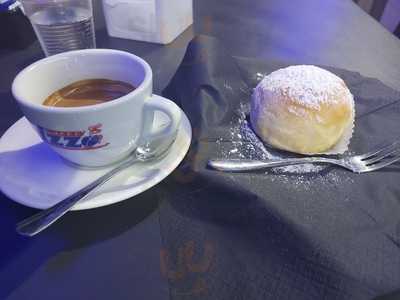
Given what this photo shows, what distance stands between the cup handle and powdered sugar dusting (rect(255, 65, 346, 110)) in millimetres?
221

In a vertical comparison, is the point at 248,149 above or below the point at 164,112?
below

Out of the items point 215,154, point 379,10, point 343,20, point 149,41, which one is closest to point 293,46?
point 343,20

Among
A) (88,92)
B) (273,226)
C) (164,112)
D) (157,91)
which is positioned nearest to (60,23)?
(157,91)

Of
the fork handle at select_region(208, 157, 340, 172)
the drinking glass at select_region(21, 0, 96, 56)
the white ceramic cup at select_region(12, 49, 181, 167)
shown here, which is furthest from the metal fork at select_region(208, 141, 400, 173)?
the drinking glass at select_region(21, 0, 96, 56)

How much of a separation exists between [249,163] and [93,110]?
251 millimetres

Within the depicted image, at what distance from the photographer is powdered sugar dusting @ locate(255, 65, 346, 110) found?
22.8 inches

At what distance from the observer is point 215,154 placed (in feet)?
1.84

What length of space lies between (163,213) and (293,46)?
68cm

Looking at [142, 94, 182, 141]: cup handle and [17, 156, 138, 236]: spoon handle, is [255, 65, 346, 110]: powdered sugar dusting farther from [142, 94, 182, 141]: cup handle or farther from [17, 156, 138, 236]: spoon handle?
[17, 156, 138, 236]: spoon handle

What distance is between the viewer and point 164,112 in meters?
0.46

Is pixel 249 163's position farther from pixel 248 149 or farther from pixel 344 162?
pixel 344 162

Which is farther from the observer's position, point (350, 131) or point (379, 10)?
point (379, 10)

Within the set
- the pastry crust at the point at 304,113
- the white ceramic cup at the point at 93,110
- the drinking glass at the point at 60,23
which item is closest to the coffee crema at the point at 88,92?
the white ceramic cup at the point at 93,110

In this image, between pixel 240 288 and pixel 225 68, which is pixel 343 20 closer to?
pixel 225 68
